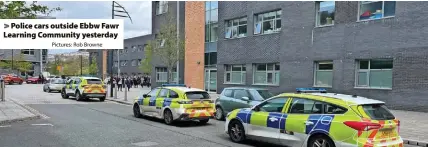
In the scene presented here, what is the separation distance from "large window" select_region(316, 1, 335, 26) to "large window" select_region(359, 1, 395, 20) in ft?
5.73

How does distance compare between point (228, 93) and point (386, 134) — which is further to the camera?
point (228, 93)

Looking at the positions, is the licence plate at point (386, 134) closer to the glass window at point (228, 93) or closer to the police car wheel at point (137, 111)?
the glass window at point (228, 93)

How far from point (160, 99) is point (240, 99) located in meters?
2.82

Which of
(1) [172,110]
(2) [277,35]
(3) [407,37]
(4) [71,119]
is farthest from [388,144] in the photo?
(2) [277,35]

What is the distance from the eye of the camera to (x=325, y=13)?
20.3 metres

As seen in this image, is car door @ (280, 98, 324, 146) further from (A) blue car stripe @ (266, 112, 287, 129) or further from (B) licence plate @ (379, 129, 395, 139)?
(B) licence plate @ (379, 129, 395, 139)

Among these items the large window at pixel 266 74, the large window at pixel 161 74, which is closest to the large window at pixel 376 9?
the large window at pixel 266 74

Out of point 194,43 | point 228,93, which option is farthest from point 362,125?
point 194,43

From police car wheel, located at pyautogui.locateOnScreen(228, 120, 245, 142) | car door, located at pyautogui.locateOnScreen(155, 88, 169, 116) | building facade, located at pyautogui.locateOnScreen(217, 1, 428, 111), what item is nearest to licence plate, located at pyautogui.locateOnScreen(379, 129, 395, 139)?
police car wheel, located at pyautogui.locateOnScreen(228, 120, 245, 142)

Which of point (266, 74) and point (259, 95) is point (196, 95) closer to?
point (259, 95)

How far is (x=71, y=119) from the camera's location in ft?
42.2

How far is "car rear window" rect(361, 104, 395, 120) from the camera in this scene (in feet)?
22.7

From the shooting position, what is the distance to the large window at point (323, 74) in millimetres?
20000

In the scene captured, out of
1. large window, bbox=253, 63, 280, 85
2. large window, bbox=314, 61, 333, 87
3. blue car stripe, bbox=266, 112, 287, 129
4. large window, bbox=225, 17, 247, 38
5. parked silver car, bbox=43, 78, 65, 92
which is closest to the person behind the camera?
blue car stripe, bbox=266, 112, 287, 129
